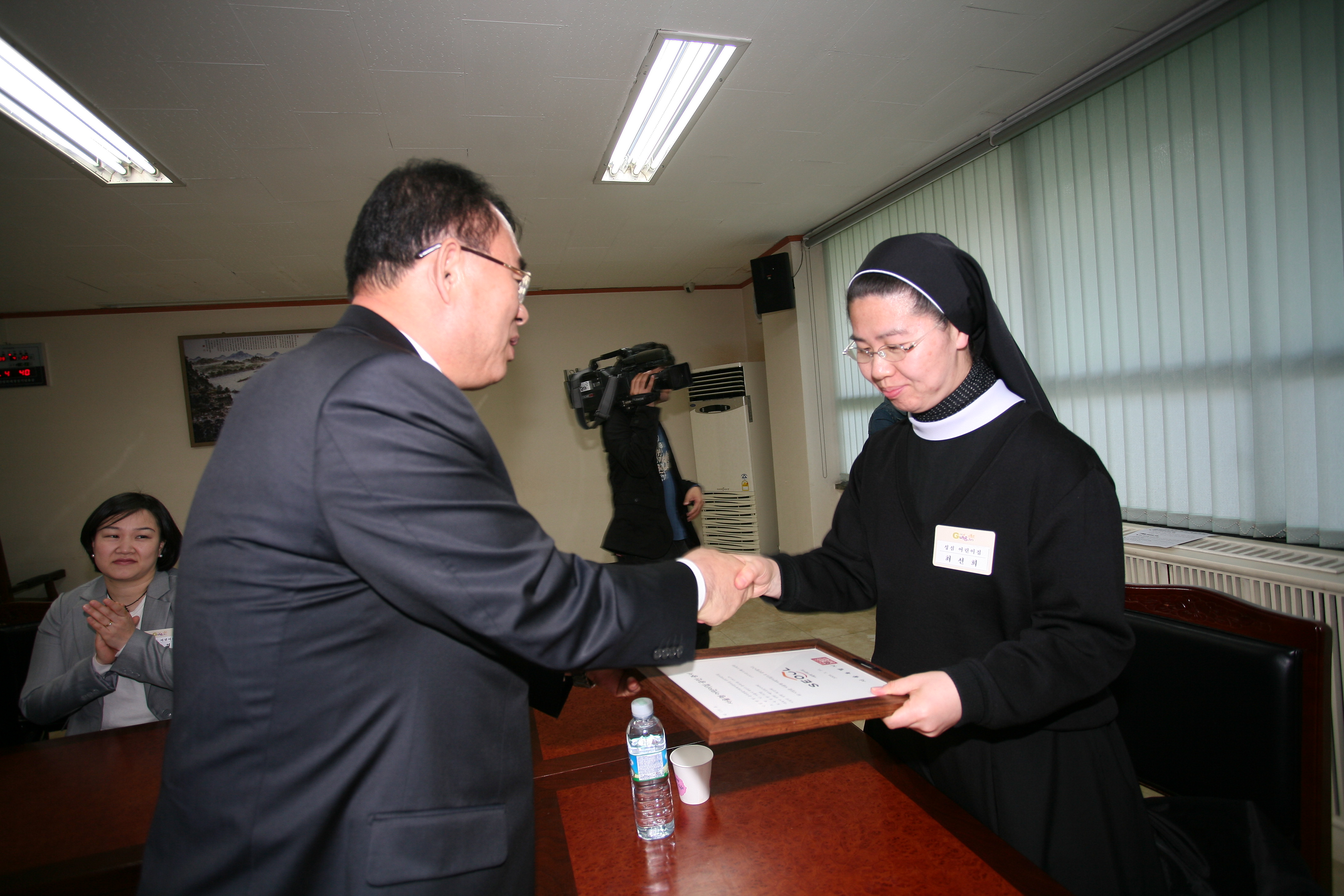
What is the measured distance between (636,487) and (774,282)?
2908mm

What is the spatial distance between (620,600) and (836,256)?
16.5ft

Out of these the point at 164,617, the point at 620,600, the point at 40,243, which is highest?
the point at 40,243

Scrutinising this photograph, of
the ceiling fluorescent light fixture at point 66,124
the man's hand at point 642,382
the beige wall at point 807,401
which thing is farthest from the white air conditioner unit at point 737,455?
the ceiling fluorescent light fixture at point 66,124

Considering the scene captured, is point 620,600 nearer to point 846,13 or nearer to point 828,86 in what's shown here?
point 846,13

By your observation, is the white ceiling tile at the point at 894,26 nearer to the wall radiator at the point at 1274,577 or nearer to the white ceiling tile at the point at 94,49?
the wall radiator at the point at 1274,577

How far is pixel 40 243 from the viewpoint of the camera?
13.3 ft

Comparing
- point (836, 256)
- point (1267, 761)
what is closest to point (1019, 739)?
point (1267, 761)

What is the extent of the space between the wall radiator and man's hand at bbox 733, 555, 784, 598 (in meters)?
1.32

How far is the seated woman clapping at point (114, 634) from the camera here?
1847mm

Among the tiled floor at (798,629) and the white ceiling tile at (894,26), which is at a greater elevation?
the white ceiling tile at (894,26)

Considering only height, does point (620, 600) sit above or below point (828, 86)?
below

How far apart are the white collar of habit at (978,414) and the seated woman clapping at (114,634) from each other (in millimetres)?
2080

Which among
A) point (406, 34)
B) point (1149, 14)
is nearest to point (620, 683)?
point (406, 34)

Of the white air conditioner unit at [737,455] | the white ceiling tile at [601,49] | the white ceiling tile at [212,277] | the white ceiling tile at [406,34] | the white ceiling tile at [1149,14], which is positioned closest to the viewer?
the white ceiling tile at [406,34]
